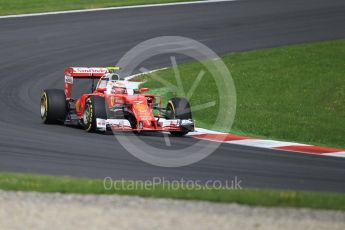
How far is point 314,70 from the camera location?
25.7 m

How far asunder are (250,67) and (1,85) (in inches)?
273

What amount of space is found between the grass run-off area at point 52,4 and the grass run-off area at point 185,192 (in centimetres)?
2206

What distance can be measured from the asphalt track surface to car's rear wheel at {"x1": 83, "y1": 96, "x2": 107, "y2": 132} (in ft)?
0.82

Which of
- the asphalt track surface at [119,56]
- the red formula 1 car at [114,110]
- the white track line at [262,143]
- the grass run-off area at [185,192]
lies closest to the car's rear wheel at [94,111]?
the red formula 1 car at [114,110]

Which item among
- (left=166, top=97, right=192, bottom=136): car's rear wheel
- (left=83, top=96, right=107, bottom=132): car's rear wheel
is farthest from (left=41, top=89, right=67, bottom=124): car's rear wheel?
(left=166, top=97, right=192, bottom=136): car's rear wheel

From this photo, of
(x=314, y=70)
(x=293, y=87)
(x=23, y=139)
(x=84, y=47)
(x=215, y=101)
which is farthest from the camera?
(x=84, y=47)

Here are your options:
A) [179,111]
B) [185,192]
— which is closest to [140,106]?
[179,111]

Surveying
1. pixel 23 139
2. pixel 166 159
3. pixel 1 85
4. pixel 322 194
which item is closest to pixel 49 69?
pixel 1 85

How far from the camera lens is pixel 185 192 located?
12.5 m

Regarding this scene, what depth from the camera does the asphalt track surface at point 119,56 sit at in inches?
580

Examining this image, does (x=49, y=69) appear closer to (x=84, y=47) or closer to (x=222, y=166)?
(x=84, y=47)

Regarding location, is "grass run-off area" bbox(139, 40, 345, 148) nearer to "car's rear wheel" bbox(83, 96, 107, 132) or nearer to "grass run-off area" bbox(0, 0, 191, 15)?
"car's rear wheel" bbox(83, 96, 107, 132)

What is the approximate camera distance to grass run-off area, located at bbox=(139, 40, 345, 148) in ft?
64.5

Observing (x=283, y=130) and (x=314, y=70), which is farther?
(x=314, y=70)
